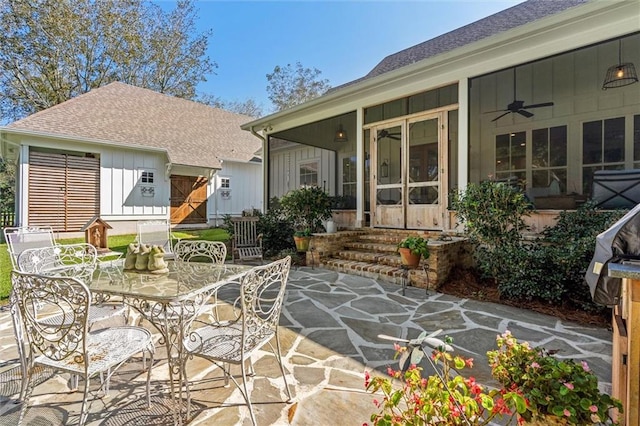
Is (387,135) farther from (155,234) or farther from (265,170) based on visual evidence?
(155,234)

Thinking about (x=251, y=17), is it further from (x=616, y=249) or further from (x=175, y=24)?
(x=616, y=249)

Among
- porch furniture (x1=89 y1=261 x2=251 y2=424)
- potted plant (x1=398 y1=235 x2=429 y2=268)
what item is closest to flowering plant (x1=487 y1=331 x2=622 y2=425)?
porch furniture (x1=89 y1=261 x2=251 y2=424)

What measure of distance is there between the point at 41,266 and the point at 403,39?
38.3 feet

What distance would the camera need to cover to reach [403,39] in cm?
1079

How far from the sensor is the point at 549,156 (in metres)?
6.82

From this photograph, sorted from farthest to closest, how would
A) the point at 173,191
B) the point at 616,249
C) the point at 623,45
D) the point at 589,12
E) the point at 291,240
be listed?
the point at 173,191 → the point at 291,240 → the point at 623,45 → the point at 589,12 → the point at 616,249

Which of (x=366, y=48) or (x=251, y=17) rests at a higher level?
(x=251, y=17)

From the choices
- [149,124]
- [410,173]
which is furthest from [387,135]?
[149,124]

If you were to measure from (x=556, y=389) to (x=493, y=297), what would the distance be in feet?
11.6

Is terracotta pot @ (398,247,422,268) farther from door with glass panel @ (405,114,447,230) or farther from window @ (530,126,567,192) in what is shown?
window @ (530,126,567,192)

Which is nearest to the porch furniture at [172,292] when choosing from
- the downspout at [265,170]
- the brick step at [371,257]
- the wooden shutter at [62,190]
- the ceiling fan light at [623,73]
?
the brick step at [371,257]

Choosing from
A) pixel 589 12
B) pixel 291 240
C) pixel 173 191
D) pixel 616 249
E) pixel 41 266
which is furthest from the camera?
pixel 173 191

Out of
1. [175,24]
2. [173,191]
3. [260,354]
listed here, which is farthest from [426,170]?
[175,24]

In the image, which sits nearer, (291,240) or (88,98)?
(291,240)
